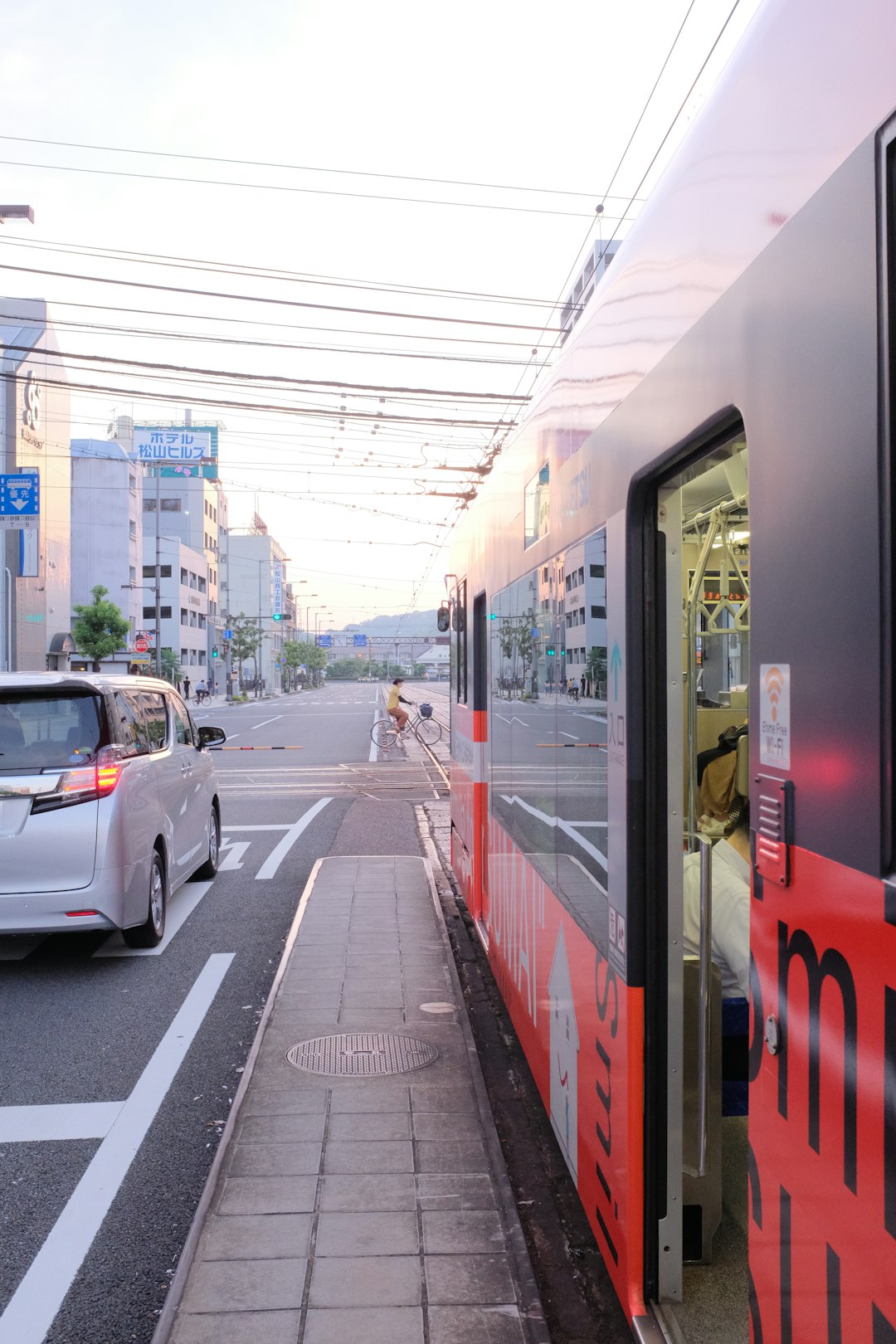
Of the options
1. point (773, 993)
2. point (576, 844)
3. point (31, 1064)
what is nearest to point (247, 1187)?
point (576, 844)

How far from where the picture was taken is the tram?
1.39m

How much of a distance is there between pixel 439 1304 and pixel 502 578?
3209 mm

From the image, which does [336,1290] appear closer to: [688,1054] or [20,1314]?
[20,1314]

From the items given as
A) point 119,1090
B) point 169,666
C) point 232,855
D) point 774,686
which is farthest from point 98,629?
point 774,686

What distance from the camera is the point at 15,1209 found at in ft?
12.9

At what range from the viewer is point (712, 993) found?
3.03 m

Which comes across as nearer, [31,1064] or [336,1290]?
[336,1290]

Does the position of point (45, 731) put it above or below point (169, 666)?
below

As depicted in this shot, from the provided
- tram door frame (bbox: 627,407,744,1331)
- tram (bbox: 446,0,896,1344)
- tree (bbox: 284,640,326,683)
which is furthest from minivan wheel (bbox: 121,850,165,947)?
tree (bbox: 284,640,326,683)

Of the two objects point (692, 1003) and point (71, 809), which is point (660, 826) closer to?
point (692, 1003)

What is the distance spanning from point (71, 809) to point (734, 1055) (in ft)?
15.1

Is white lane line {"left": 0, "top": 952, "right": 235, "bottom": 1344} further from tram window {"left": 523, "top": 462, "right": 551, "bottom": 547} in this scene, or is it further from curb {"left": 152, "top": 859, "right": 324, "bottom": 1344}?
tram window {"left": 523, "top": 462, "right": 551, "bottom": 547}

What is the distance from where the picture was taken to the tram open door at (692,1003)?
2.68 metres

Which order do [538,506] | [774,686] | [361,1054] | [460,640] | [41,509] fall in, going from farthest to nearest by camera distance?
[41,509] < [460,640] < [361,1054] < [538,506] < [774,686]
